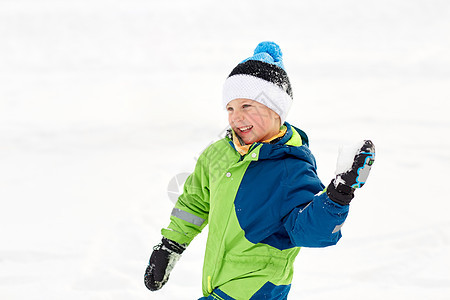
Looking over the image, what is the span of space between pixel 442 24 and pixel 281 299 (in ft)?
20.4

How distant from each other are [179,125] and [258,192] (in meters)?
3.62

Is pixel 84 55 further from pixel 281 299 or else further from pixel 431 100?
pixel 281 299

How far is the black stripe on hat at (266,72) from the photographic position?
61.8 inches

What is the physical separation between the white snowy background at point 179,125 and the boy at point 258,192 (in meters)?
1.13

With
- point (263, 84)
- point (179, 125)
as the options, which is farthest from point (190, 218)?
point (179, 125)

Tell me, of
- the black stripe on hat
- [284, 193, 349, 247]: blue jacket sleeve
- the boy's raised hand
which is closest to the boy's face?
the black stripe on hat

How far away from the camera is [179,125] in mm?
4953

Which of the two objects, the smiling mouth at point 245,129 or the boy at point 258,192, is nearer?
the boy at point 258,192

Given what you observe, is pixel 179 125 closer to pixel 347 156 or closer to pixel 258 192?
pixel 258 192

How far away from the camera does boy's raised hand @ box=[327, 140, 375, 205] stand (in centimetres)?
106

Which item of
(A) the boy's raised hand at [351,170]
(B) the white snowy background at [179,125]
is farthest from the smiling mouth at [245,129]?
(B) the white snowy background at [179,125]

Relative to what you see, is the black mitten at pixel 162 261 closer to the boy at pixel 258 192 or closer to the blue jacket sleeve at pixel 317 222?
the boy at pixel 258 192

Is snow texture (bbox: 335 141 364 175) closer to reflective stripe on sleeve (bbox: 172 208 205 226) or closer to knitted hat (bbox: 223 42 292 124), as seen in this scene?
knitted hat (bbox: 223 42 292 124)

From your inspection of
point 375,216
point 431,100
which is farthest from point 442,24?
point 375,216
